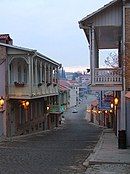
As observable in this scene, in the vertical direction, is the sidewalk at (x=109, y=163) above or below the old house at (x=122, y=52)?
below

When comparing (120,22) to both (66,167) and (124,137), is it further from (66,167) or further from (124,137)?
(66,167)

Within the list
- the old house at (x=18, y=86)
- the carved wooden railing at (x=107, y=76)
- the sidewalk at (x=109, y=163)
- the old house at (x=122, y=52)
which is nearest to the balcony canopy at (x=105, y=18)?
the old house at (x=122, y=52)

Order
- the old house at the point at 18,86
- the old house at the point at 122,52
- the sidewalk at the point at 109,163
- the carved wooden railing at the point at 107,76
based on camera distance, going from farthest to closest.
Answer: the old house at the point at 18,86 → the carved wooden railing at the point at 107,76 → the old house at the point at 122,52 → the sidewalk at the point at 109,163

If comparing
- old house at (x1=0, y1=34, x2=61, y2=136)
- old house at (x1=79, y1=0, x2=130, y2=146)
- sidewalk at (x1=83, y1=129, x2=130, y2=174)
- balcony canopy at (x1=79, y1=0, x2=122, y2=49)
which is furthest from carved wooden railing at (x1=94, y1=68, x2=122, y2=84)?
old house at (x1=0, y1=34, x2=61, y2=136)

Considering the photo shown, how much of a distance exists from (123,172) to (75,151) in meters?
5.71

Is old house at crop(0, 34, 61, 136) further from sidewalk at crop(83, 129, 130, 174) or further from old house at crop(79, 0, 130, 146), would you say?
sidewalk at crop(83, 129, 130, 174)

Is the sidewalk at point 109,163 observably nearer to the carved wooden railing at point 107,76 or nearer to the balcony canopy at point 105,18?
the carved wooden railing at point 107,76

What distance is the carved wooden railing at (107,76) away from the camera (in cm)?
2038

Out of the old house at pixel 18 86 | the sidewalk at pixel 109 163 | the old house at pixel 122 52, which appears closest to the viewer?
the sidewalk at pixel 109 163

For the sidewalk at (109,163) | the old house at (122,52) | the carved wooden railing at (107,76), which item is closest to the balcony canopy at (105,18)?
the old house at (122,52)

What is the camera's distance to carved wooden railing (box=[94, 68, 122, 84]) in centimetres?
2038

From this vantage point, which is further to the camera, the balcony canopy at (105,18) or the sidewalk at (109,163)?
the balcony canopy at (105,18)

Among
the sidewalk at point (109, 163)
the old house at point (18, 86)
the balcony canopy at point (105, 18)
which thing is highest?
the balcony canopy at point (105, 18)

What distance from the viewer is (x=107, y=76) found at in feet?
67.2
